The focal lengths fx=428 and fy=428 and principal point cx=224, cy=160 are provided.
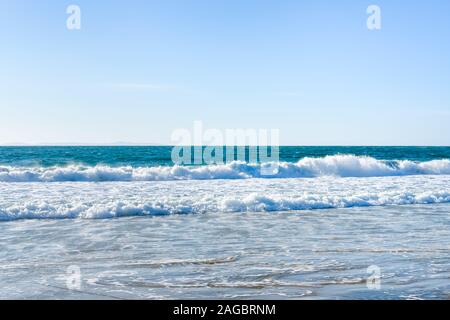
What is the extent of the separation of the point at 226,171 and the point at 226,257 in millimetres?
19469

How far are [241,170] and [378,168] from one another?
10.4m

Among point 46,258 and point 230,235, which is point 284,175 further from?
point 46,258

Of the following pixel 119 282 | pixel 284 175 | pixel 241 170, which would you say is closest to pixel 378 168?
pixel 284 175

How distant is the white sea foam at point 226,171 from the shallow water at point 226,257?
44.8 feet

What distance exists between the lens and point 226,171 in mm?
26422

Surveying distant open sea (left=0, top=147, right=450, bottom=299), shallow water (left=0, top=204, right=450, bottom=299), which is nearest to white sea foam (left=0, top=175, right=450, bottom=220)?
distant open sea (left=0, top=147, right=450, bottom=299)

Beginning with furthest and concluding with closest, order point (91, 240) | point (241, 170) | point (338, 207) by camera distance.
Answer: point (241, 170) < point (338, 207) < point (91, 240)

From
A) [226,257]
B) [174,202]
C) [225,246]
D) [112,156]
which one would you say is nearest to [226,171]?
[174,202]

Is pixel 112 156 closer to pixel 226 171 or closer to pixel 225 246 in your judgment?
pixel 226 171

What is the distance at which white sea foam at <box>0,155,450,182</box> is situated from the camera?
2370 cm

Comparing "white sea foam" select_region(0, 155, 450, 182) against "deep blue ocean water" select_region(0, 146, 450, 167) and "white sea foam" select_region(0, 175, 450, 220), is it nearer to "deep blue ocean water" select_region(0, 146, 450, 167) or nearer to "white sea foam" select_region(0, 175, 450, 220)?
"white sea foam" select_region(0, 175, 450, 220)
